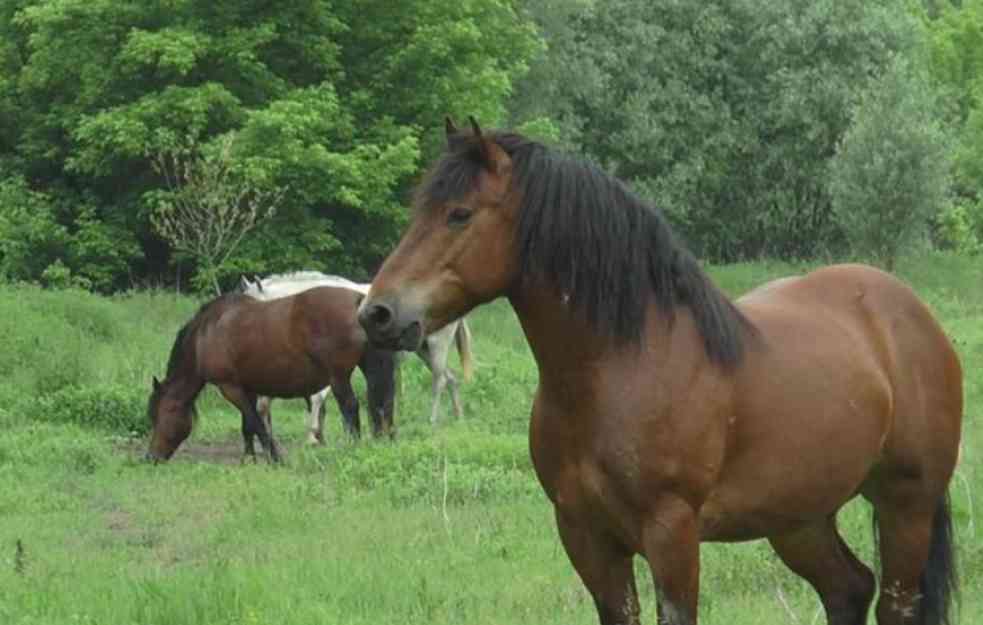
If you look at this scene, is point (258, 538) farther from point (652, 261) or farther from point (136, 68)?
point (136, 68)

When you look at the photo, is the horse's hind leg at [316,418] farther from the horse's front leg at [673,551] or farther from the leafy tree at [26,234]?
the leafy tree at [26,234]

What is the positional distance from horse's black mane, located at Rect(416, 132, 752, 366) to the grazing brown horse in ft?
39.6

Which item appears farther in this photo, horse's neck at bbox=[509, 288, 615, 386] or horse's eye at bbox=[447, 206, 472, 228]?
horse's neck at bbox=[509, 288, 615, 386]

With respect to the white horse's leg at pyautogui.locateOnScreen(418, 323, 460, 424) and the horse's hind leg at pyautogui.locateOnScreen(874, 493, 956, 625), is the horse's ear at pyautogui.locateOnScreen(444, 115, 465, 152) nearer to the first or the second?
the horse's hind leg at pyautogui.locateOnScreen(874, 493, 956, 625)

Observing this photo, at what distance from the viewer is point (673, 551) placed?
566 centimetres

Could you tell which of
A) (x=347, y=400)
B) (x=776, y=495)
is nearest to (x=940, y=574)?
(x=776, y=495)

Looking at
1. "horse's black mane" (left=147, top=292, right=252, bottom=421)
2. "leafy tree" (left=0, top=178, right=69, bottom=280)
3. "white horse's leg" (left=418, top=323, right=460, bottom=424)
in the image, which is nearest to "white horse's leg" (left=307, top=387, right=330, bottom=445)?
"horse's black mane" (left=147, top=292, right=252, bottom=421)

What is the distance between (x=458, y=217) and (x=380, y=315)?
41 centimetres

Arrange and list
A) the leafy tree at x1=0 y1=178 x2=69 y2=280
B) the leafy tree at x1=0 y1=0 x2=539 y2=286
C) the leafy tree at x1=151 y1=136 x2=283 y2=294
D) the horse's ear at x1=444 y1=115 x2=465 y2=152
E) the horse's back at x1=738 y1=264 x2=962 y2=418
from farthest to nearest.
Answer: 1. the leafy tree at x1=0 y1=178 x2=69 y2=280
2. the leafy tree at x1=0 y1=0 x2=539 y2=286
3. the leafy tree at x1=151 y1=136 x2=283 y2=294
4. the horse's back at x1=738 y1=264 x2=962 y2=418
5. the horse's ear at x1=444 y1=115 x2=465 y2=152

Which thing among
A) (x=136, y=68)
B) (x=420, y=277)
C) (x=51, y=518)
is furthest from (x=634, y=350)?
(x=136, y=68)

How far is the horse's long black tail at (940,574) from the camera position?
709 centimetres

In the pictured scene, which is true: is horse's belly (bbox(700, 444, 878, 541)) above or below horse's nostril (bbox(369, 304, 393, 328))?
below

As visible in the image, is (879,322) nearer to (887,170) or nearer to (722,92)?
(887,170)

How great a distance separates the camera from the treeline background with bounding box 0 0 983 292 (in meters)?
34.2
